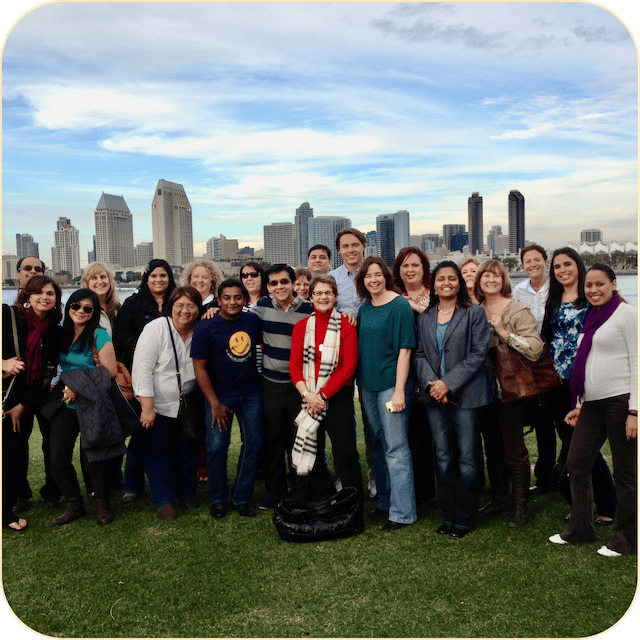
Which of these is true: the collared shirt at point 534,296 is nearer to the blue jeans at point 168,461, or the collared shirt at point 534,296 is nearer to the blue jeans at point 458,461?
the blue jeans at point 458,461

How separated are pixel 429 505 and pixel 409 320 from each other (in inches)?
65.2

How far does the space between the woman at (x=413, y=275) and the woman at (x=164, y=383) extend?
165 centimetres

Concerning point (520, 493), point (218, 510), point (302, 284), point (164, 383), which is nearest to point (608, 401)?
point (520, 493)

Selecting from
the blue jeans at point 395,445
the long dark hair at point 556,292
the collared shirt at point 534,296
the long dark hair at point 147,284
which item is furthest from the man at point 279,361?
the collared shirt at point 534,296

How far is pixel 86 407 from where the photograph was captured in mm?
4062

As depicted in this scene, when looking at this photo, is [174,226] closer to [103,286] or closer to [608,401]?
[103,286]

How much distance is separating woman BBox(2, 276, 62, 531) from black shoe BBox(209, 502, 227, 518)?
4.74 ft

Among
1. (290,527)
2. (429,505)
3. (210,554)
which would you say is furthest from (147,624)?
(429,505)

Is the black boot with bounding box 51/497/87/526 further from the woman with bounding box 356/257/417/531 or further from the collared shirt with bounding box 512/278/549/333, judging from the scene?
the collared shirt with bounding box 512/278/549/333

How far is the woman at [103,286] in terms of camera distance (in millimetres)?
4703

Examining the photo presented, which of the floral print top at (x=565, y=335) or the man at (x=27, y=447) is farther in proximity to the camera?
the man at (x=27, y=447)

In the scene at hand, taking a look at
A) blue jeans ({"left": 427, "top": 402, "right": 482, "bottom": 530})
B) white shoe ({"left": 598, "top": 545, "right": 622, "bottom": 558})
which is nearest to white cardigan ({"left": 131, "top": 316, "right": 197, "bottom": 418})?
blue jeans ({"left": 427, "top": 402, "right": 482, "bottom": 530})

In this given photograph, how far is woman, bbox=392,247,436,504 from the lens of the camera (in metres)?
4.28

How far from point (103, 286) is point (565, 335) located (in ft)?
12.5
